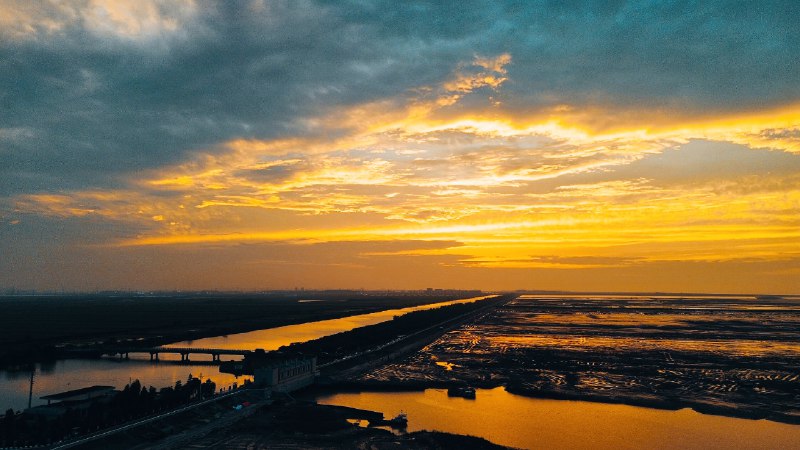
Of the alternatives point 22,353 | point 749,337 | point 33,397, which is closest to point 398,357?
point 33,397

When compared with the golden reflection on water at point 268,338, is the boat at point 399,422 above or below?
below

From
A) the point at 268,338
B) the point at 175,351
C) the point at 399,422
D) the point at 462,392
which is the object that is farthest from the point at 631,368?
the point at 268,338

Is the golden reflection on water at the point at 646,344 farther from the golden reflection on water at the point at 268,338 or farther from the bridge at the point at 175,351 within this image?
the bridge at the point at 175,351

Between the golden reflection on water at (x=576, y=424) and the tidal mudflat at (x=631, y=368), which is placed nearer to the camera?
the golden reflection on water at (x=576, y=424)

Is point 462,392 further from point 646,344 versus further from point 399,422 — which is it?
point 646,344

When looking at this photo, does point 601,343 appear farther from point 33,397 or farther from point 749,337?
point 33,397

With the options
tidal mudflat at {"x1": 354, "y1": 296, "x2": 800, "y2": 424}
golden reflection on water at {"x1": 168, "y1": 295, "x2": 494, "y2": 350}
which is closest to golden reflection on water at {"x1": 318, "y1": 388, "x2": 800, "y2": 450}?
tidal mudflat at {"x1": 354, "y1": 296, "x2": 800, "y2": 424}

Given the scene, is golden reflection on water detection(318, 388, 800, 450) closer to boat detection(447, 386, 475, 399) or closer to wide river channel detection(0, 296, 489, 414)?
boat detection(447, 386, 475, 399)

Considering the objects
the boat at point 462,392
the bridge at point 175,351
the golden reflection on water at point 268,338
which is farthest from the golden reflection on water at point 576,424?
the golden reflection on water at point 268,338
